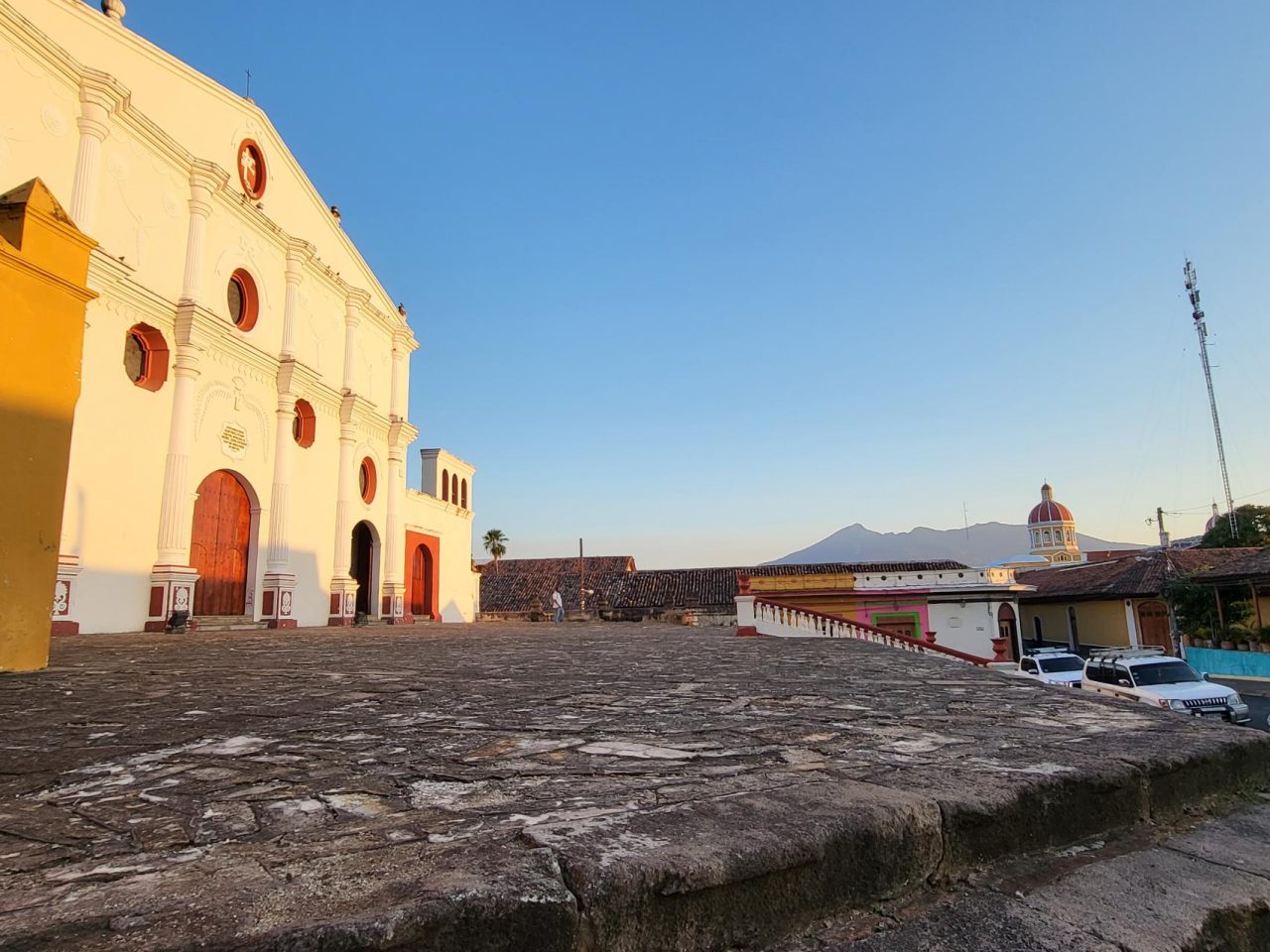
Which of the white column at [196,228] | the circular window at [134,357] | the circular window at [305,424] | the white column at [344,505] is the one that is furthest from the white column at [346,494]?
the circular window at [134,357]

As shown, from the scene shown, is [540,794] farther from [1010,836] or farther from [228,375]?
[228,375]

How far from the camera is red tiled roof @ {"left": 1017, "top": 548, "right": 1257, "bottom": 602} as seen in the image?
25188 mm

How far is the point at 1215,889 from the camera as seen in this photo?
1593mm

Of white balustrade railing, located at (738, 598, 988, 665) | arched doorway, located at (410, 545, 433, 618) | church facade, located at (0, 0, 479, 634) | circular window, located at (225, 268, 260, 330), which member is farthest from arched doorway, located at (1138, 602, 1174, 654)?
circular window, located at (225, 268, 260, 330)

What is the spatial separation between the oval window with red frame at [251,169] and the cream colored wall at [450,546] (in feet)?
27.9

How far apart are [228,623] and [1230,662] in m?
25.8

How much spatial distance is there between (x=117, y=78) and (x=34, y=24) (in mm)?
1567

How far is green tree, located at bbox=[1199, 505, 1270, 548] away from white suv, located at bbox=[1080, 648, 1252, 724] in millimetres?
30885

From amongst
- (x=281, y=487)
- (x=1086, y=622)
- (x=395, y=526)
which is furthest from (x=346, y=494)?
(x=1086, y=622)

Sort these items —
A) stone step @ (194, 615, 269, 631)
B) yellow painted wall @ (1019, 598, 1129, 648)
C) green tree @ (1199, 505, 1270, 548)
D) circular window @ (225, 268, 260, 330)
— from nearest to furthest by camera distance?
stone step @ (194, 615, 269, 631)
circular window @ (225, 268, 260, 330)
yellow painted wall @ (1019, 598, 1129, 648)
green tree @ (1199, 505, 1270, 548)

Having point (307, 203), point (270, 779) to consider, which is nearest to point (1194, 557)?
point (307, 203)

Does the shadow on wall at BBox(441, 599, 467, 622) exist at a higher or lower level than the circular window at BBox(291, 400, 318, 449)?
lower

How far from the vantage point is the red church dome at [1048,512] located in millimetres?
56388

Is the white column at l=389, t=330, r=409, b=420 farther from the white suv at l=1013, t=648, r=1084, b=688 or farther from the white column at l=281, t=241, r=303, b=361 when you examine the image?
the white suv at l=1013, t=648, r=1084, b=688
